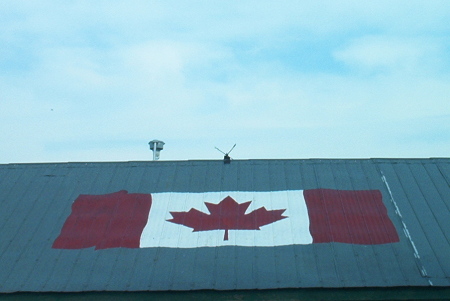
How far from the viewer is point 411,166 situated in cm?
1279

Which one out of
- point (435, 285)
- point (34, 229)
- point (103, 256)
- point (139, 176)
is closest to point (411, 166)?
point (435, 285)

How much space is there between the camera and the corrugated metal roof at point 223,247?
964 centimetres

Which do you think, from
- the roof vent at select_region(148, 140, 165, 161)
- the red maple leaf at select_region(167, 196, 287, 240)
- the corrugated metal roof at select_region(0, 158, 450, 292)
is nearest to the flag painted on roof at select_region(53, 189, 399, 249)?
the red maple leaf at select_region(167, 196, 287, 240)

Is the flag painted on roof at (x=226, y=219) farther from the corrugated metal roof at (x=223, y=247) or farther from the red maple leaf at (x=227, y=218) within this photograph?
the corrugated metal roof at (x=223, y=247)

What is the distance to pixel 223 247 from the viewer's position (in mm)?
10414

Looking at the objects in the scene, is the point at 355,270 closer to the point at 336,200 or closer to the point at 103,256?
A: the point at 336,200

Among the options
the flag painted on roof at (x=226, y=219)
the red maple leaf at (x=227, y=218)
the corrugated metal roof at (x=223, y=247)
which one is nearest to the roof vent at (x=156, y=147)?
the corrugated metal roof at (x=223, y=247)

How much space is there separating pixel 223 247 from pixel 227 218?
958 mm

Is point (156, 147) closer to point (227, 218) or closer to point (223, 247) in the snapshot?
point (227, 218)

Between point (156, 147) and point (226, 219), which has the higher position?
point (156, 147)

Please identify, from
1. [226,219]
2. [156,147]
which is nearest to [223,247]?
[226,219]

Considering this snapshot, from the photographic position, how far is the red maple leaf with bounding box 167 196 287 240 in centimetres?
1102

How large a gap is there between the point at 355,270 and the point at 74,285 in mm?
5292

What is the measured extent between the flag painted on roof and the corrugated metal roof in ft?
0.68
